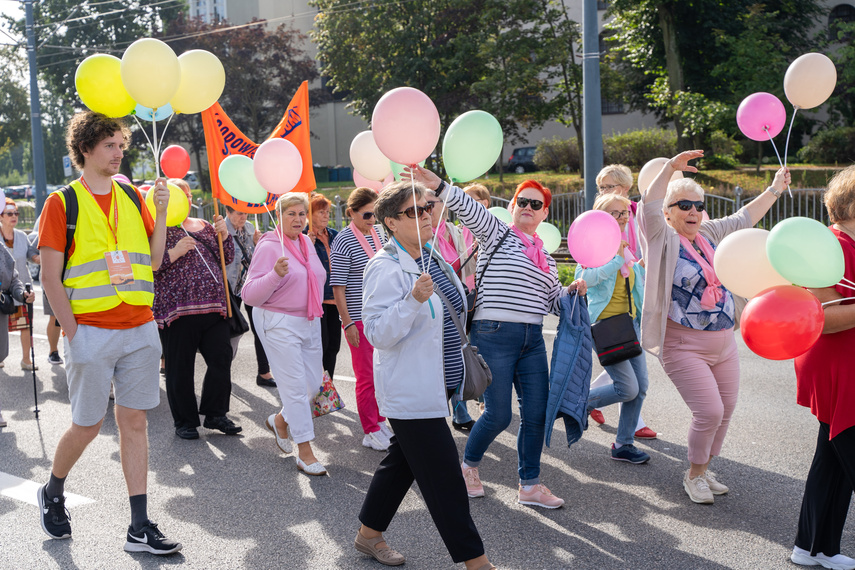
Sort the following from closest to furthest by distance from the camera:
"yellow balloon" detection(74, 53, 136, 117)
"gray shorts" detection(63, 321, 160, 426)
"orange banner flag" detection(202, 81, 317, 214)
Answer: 1. "gray shorts" detection(63, 321, 160, 426)
2. "yellow balloon" detection(74, 53, 136, 117)
3. "orange banner flag" detection(202, 81, 317, 214)

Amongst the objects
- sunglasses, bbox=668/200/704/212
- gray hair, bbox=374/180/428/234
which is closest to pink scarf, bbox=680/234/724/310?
sunglasses, bbox=668/200/704/212

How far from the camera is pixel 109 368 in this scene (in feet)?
13.1

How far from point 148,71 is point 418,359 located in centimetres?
225

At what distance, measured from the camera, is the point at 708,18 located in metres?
23.3

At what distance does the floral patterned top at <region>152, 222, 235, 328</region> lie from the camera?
6.03m

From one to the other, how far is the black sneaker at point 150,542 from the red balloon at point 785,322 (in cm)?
284

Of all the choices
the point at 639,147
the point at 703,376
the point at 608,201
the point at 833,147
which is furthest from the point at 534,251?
the point at 833,147

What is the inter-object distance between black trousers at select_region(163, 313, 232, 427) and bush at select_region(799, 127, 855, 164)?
23588 millimetres

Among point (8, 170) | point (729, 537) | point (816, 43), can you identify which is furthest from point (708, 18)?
point (8, 170)

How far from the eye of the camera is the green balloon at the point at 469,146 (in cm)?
462

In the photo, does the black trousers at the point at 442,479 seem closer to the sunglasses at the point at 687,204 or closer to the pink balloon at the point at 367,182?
the sunglasses at the point at 687,204

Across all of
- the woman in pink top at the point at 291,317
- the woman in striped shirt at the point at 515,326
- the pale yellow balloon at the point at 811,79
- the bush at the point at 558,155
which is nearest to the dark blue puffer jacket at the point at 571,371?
the woman in striped shirt at the point at 515,326

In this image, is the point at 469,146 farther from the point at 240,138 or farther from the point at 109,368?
the point at 240,138

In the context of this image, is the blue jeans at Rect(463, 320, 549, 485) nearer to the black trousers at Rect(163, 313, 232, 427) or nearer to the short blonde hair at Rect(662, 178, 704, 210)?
the short blonde hair at Rect(662, 178, 704, 210)
